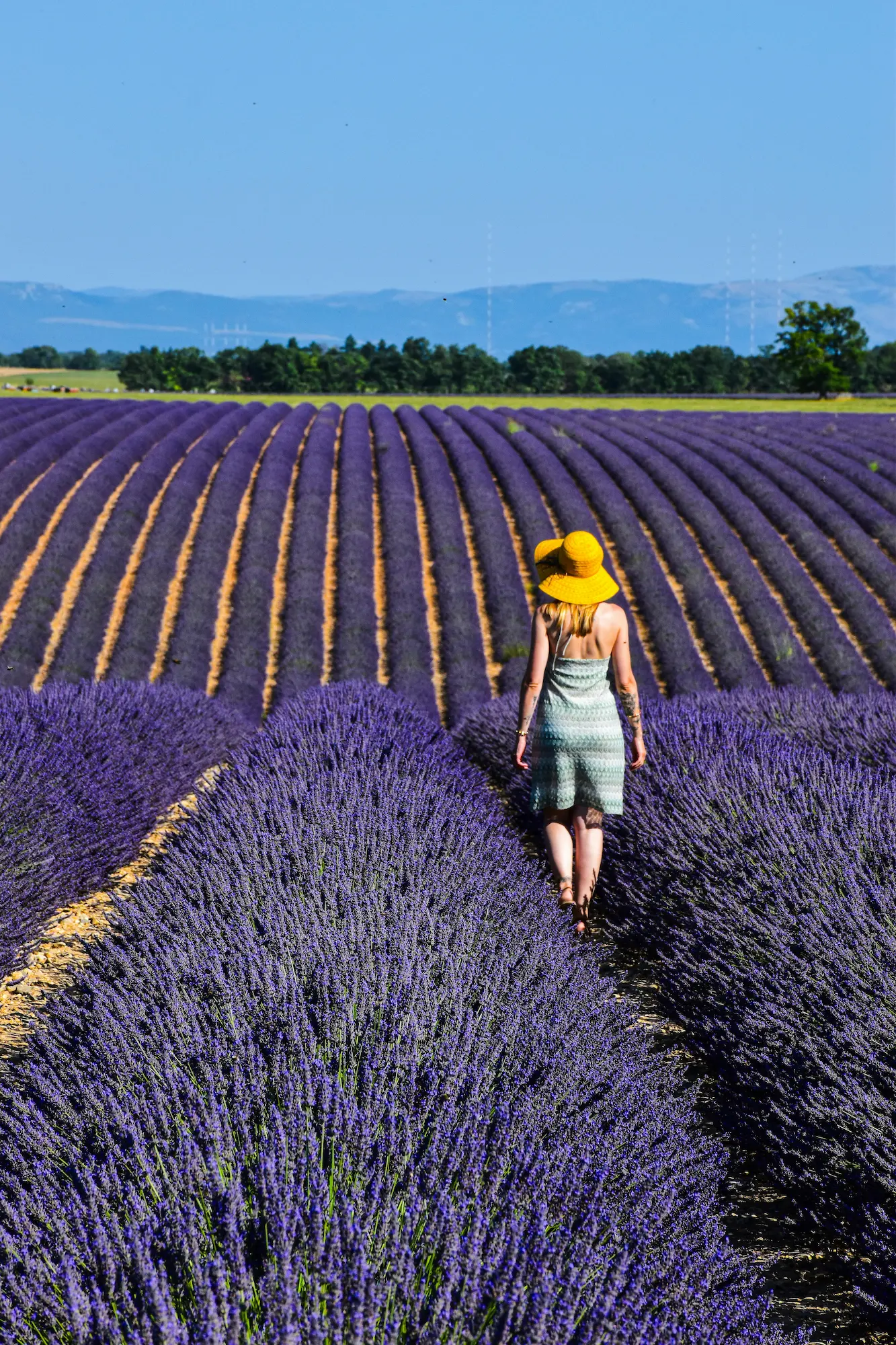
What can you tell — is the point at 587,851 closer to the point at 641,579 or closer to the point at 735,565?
the point at 641,579

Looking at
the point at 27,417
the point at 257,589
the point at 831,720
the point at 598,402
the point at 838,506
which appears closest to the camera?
the point at 831,720

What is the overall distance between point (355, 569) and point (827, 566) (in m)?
5.35

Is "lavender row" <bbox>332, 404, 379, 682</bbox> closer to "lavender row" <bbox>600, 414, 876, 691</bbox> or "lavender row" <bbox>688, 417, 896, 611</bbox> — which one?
"lavender row" <bbox>600, 414, 876, 691</bbox>

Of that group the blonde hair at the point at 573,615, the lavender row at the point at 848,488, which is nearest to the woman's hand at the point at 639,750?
the blonde hair at the point at 573,615

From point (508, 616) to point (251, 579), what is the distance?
2875 mm

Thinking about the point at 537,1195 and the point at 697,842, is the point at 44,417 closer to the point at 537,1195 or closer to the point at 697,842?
the point at 697,842

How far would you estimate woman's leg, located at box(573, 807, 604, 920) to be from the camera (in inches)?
153

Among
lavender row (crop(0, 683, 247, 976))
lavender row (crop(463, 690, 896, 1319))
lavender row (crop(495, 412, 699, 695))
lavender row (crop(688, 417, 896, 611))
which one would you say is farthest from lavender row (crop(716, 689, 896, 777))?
lavender row (crop(688, 417, 896, 611))

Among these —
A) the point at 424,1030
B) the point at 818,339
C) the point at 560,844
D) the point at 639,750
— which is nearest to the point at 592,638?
the point at 639,750

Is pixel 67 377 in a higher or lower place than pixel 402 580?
higher

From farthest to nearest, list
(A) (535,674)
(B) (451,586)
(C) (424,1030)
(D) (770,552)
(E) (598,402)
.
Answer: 1. (E) (598,402)
2. (D) (770,552)
3. (B) (451,586)
4. (A) (535,674)
5. (C) (424,1030)

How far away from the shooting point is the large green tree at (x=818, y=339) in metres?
48.8

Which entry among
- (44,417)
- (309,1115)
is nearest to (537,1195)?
(309,1115)

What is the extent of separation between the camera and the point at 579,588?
3748 mm
